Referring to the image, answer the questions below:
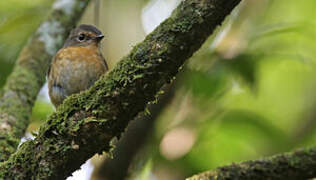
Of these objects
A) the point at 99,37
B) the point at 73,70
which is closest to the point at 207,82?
the point at 73,70

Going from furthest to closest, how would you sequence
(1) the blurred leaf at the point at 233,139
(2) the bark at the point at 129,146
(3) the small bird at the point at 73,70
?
(3) the small bird at the point at 73,70 < (1) the blurred leaf at the point at 233,139 < (2) the bark at the point at 129,146

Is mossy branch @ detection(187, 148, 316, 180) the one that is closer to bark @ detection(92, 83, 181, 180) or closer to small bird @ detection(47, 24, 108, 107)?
bark @ detection(92, 83, 181, 180)

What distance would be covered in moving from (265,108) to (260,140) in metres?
1.68

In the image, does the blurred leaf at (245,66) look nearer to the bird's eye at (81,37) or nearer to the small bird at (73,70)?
the small bird at (73,70)

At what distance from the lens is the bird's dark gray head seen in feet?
19.0

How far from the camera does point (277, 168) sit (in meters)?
2.55

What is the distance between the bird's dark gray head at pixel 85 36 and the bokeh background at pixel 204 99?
34 cm

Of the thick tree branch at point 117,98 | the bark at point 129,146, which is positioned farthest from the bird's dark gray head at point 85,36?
the thick tree branch at point 117,98

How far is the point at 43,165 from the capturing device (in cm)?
294

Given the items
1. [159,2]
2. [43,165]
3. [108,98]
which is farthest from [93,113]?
[159,2]

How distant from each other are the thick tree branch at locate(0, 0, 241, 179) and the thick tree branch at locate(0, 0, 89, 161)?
116 cm

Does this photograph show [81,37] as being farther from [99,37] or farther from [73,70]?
[73,70]

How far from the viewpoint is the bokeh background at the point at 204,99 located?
4832 millimetres

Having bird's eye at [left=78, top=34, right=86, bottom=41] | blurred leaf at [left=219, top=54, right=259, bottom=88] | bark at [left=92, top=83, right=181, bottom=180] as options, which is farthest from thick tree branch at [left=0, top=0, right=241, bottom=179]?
bird's eye at [left=78, top=34, right=86, bottom=41]
